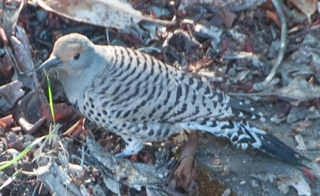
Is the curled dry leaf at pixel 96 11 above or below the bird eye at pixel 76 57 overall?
above

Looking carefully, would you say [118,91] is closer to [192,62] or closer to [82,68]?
[82,68]

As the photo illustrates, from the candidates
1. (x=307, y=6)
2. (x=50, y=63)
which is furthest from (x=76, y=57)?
(x=307, y=6)

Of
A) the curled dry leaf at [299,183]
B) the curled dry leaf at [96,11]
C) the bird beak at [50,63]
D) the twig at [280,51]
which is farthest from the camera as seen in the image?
the curled dry leaf at [96,11]

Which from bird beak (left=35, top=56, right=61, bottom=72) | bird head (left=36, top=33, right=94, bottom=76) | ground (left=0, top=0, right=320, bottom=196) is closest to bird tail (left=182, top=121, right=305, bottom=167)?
ground (left=0, top=0, right=320, bottom=196)

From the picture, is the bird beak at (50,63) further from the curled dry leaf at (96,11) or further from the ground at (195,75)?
the curled dry leaf at (96,11)

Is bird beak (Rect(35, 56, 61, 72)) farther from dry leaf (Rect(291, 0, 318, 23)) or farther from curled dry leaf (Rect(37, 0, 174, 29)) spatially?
dry leaf (Rect(291, 0, 318, 23))

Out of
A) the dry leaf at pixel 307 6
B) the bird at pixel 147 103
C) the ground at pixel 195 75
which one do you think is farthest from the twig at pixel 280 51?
the bird at pixel 147 103

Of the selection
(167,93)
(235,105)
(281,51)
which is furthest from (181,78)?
(281,51)

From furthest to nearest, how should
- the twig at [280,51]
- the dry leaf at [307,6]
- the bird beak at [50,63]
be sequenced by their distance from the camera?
1. the dry leaf at [307,6]
2. the twig at [280,51]
3. the bird beak at [50,63]
